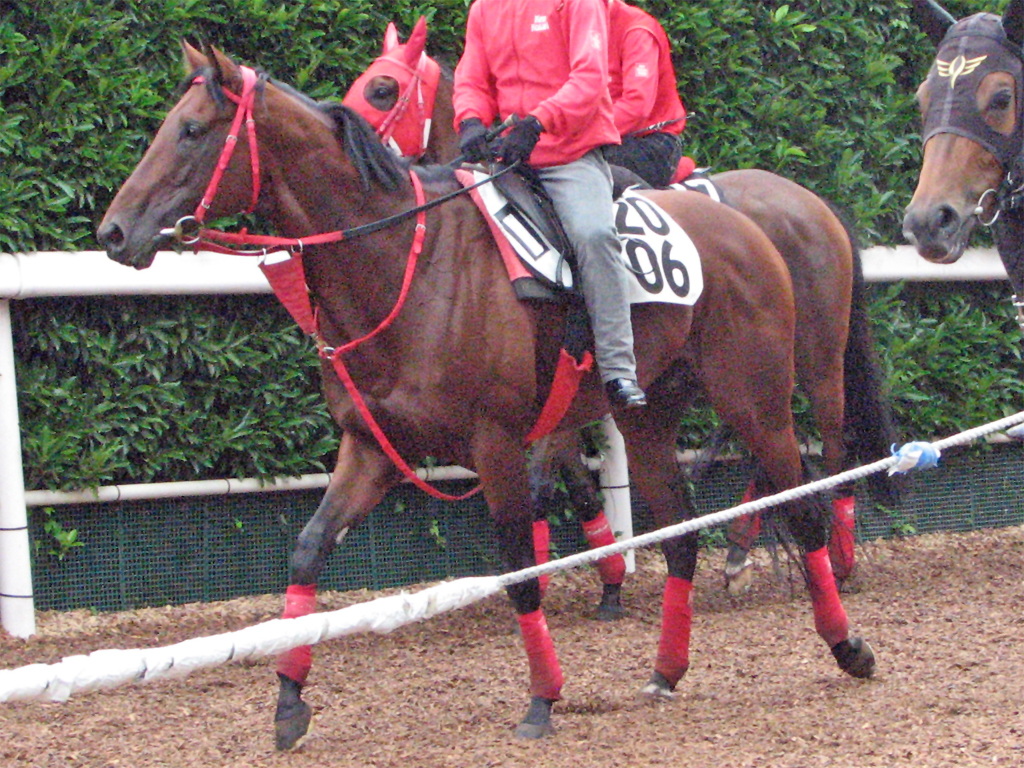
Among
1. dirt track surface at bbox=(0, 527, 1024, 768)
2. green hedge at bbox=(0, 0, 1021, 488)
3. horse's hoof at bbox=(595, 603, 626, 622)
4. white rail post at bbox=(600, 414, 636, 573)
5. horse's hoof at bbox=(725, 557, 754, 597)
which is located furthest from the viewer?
white rail post at bbox=(600, 414, 636, 573)

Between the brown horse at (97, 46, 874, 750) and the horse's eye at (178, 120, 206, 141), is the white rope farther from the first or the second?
the horse's eye at (178, 120, 206, 141)

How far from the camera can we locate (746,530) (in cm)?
646

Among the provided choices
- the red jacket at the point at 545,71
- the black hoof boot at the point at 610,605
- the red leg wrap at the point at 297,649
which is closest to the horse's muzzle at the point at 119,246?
the red leg wrap at the point at 297,649

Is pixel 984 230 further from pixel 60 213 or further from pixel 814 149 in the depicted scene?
pixel 60 213

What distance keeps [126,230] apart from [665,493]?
2249 millimetres

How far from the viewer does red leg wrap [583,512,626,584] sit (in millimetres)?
6250

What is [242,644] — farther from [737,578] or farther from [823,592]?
[737,578]

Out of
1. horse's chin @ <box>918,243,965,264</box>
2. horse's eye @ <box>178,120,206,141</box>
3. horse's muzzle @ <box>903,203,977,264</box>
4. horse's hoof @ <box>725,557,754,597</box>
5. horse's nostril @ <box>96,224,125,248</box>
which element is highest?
horse's eye @ <box>178,120,206,141</box>

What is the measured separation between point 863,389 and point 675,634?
2050 mm

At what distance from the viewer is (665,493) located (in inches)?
204

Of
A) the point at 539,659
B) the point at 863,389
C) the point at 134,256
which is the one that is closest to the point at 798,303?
the point at 863,389

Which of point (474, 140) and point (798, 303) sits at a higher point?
point (474, 140)

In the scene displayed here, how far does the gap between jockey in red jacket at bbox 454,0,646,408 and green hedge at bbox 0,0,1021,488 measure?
1.47 metres

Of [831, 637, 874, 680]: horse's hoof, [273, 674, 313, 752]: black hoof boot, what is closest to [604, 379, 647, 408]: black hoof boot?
[831, 637, 874, 680]: horse's hoof
